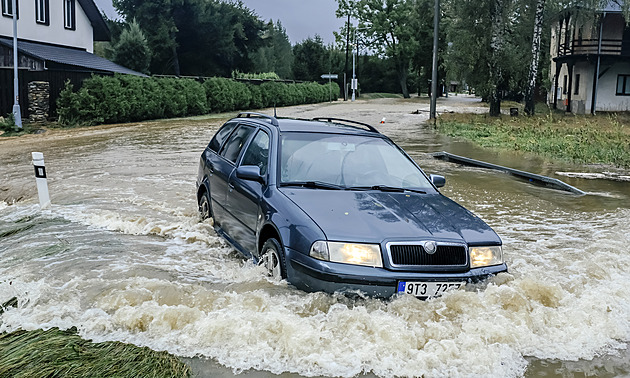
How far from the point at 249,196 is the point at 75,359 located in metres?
2.59

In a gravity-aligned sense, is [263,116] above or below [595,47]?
below

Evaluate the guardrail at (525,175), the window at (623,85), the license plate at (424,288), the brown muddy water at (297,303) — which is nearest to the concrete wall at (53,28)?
the guardrail at (525,175)

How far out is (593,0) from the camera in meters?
31.1

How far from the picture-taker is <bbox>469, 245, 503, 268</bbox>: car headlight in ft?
17.2

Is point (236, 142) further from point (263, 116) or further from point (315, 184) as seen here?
point (315, 184)

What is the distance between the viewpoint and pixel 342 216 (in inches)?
211

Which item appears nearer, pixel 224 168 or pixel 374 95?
pixel 224 168

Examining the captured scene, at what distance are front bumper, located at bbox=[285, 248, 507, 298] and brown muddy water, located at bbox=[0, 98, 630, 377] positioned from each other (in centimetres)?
10

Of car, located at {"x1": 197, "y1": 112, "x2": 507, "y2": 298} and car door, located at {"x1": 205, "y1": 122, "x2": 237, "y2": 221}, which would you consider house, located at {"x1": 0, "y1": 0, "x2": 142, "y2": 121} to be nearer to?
car door, located at {"x1": 205, "y1": 122, "x2": 237, "y2": 221}

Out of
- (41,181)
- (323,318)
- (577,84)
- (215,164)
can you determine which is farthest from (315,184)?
(577,84)

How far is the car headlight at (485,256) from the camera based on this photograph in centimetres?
525

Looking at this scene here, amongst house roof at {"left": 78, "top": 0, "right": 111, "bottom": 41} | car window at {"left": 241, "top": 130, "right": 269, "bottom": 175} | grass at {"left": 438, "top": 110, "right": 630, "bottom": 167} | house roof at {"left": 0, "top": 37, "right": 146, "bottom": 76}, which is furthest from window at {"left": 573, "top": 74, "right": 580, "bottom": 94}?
car window at {"left": 241, "top": 130, "right": 269, "bottom": 175}

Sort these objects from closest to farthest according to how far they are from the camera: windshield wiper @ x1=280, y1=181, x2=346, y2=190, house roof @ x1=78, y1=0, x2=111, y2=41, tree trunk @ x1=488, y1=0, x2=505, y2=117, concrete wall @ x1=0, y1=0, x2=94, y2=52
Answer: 1. windshield wiper @ x1=280, y1=181, x2=346, y2=190
2. concrete wall @ x1=0, y1=0, x2=94, y2=52
3. tree trunk @ x1=488, y1=0, x2=505, y2=117
4. house roof @ x1=78, y1=0, x2=111, y2=41

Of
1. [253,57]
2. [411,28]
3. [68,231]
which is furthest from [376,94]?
[68,231]
